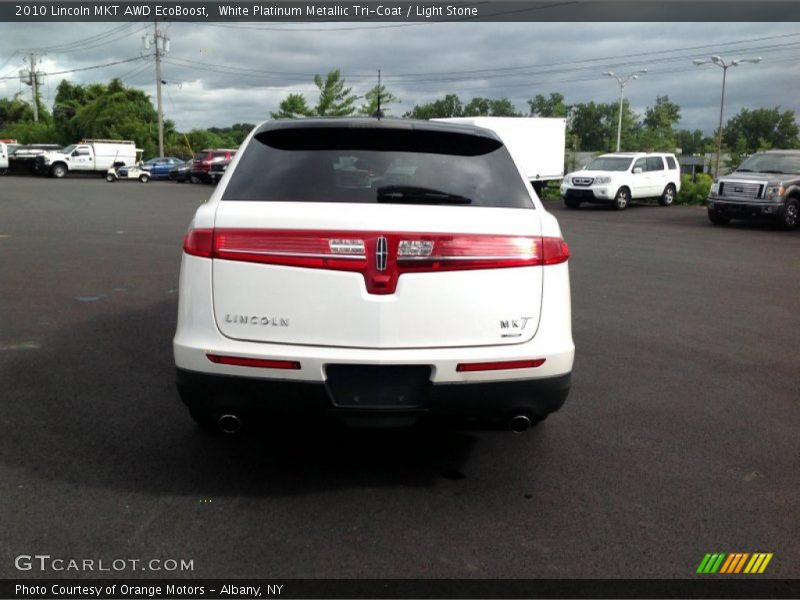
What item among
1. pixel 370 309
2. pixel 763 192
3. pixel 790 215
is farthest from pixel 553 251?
pixel 790 215

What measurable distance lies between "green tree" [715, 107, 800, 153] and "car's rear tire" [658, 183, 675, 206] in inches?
3595

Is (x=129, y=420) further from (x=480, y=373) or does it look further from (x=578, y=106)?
(x=578, y=106)

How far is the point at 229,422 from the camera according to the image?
349 centimetres

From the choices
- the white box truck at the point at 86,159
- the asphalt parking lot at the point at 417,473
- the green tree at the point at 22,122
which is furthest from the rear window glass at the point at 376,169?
the green tree at the point at 22,122

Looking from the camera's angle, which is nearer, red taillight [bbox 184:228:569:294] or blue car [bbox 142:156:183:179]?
red taillight [bbox 184:228:569:294]

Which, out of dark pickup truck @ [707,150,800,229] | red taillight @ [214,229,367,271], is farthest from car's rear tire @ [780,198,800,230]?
red taillight @ [214,229,367,271]

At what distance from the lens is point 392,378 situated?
3.34 metres

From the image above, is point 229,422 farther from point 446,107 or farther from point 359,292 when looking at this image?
point 446,107

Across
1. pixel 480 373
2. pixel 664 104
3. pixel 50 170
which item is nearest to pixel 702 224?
pixel 480 373

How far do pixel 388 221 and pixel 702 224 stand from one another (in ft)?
63.2

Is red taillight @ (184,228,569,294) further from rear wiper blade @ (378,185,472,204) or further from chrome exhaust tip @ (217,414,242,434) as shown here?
chrome exhaust tip @ (217,414,242,434)

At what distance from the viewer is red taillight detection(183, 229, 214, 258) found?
3.40 metres

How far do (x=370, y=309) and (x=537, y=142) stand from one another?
102 feet

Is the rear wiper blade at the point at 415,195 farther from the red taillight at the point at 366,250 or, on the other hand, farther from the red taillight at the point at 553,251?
the red taillight at the point at 553,251
